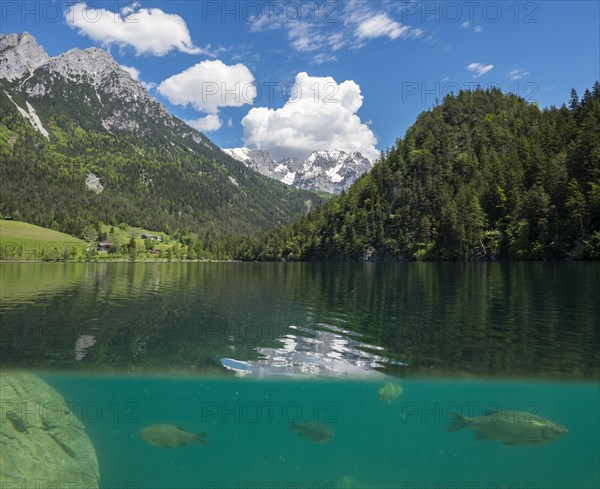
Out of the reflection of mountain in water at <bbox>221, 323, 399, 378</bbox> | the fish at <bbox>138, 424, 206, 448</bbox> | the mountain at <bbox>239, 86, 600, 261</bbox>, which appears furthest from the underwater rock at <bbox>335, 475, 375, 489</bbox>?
the mountain at <bbox>239, 86, 600, 261</bbox>

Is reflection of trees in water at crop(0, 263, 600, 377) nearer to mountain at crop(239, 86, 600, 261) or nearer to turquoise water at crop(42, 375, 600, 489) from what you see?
turquoise water at crop(42, 375, 600, 489)

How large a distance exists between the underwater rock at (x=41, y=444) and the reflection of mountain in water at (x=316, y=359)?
746 cm

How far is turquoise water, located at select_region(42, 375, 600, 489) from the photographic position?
1433cm

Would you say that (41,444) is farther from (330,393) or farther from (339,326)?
(339,326)

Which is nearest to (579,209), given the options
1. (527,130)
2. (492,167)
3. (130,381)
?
(492,167)

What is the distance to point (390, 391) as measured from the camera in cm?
1788

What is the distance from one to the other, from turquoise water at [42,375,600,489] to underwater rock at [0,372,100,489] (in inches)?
28.9

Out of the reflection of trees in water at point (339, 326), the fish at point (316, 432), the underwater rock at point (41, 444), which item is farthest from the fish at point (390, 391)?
the underwater rock at point (41, 444)

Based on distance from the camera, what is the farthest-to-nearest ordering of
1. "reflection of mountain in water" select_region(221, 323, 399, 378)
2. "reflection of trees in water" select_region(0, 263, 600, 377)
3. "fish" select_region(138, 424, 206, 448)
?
"reflection of trees in water" select_region(0, 263, 600, 377)
"reflection of mountain in water" select_region(221, 323, 399, 378)
"fish" select_region(138, 424, 206, 448)

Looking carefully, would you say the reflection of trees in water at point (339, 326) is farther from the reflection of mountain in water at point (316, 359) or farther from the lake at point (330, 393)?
the reflection of mountain in water at point (316, 359)

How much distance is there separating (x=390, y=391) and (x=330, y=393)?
10.6ft

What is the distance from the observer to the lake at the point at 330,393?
1473cm

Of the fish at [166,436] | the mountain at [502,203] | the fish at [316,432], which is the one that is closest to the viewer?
the fish at [166,436]

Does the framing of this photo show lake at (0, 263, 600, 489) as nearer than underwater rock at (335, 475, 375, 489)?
No
